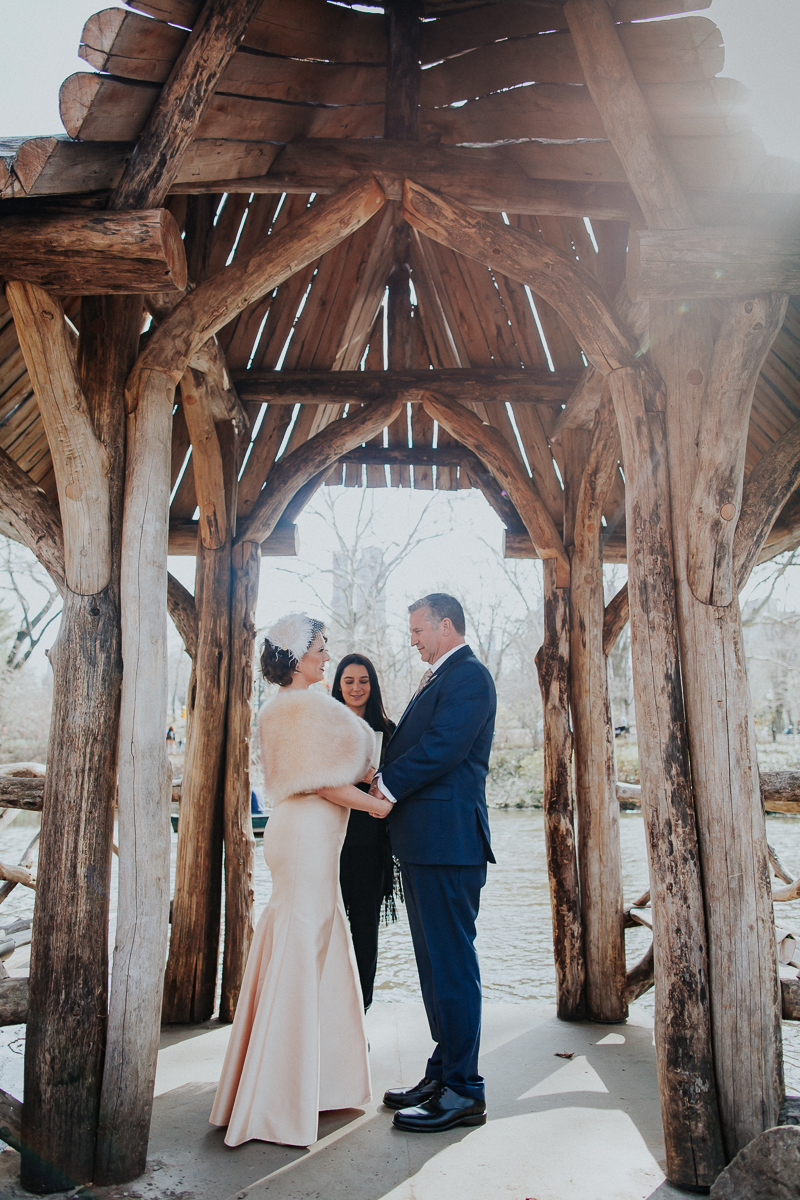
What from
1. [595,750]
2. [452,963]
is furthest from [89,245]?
[595,750]

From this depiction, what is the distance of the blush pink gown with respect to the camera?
8.50 ft

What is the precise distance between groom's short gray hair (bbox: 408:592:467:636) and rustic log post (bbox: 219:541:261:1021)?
5.15 ft

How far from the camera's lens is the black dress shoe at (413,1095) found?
2.92 m

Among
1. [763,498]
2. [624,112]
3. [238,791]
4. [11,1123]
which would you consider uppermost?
[624,112]

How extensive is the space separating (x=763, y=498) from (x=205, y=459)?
2.90m

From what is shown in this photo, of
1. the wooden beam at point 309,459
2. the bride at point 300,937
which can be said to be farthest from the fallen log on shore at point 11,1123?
the wooden beam at point 309,459

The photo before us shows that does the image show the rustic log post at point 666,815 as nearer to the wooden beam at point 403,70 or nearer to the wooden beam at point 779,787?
the wooden beam at point 779,787

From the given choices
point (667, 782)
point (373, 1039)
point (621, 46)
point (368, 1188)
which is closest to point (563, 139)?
point (621, 46)

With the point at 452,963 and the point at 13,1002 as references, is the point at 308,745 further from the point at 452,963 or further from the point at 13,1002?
the point at 13,1002

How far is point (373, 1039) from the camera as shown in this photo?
3.82m

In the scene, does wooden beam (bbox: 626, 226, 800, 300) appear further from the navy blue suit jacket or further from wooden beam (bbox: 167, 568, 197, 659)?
wooden beam (bbox: 167, 568, 197, 659)

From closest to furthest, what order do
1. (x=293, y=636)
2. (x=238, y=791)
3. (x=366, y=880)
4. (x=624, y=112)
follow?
(x=624, y=112)
(x=293, y=636)
(x=366, y=880)
(x=238, y=791)

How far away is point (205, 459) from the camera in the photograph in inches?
174

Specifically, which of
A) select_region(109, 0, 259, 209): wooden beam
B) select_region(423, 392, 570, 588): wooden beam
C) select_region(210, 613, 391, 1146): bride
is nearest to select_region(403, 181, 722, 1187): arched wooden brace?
select_region(109, 0, 259, 209): wooden beam
